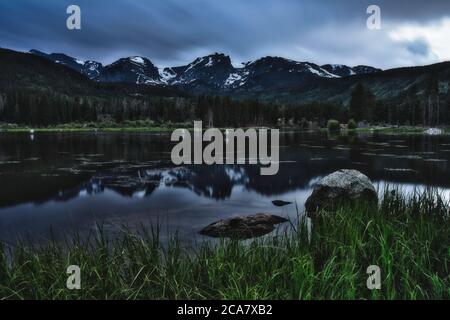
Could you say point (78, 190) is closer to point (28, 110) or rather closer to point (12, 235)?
A: point (12, 235)

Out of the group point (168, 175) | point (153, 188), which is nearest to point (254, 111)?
point (168, 175)

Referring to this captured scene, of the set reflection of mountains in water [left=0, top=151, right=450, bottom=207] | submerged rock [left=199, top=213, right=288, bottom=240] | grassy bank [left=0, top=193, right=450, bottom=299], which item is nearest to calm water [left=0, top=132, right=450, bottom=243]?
reflection of mountains in water [left=0, top=151, right=450, bottom=207]

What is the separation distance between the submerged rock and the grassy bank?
5.73 m

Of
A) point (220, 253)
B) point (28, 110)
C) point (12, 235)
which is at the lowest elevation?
point (12, 235)

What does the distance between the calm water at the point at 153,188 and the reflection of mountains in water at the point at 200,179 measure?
0.22 feet

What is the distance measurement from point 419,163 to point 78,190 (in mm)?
32482

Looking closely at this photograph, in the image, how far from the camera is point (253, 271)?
9.46 m

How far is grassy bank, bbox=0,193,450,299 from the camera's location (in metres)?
8.49

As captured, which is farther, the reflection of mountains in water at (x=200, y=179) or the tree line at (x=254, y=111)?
the tree line at (x=254, y=111)

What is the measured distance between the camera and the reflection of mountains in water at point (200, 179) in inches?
1094

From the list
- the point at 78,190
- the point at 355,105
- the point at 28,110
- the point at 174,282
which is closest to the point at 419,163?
the point at 78,190

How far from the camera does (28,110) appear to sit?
611ft

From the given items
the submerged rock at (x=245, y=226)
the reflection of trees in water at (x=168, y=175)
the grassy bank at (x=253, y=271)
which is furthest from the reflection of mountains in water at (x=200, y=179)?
the grassy bank at (x=253, y=271)

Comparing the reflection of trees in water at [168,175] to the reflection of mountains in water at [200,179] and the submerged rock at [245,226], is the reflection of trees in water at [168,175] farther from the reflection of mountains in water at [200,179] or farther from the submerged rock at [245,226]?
the submerged rock at [245,226]
